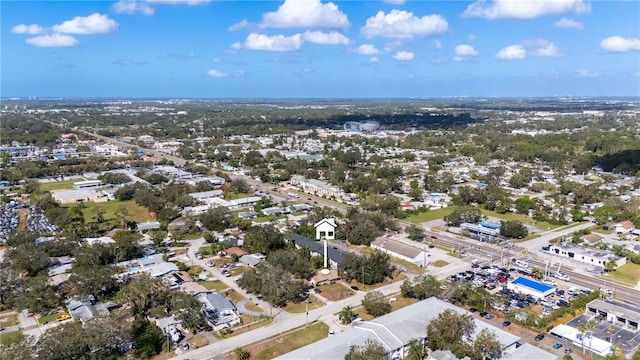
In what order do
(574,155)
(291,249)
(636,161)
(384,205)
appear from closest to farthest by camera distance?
1. (291,249)
2. (384,205)
3. (636,161)
4. (574,155)

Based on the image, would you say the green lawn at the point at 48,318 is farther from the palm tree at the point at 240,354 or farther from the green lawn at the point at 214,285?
the palm tree at the point at 240,354

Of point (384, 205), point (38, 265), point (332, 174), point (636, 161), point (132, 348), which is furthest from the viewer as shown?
point (636, 161)

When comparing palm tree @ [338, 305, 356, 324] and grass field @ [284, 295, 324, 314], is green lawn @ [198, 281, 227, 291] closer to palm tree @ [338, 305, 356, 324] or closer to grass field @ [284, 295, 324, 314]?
grass field @ [284, 295, 324, 314]

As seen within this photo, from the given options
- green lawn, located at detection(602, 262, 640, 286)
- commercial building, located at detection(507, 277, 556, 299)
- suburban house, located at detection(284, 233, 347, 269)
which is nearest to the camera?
commercial building, located at detection(507, 277, 556, 299)

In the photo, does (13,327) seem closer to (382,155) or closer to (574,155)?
(382,155)

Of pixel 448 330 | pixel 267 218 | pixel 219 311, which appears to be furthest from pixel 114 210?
pixel 448 330

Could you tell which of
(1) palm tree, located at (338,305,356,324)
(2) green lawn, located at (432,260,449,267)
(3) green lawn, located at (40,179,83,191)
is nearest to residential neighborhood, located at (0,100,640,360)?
(1) palm tree, located at (338,305,356,324)

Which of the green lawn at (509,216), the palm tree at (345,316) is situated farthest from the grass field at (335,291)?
the green lawn at (509,216)

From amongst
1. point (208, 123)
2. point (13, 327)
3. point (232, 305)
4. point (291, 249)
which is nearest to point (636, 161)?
point (291, 249)
